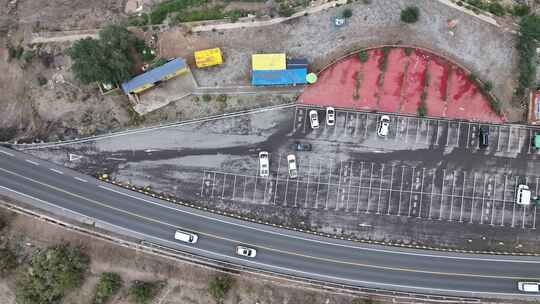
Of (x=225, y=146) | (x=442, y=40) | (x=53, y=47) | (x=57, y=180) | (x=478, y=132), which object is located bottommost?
(x=57, y=180)

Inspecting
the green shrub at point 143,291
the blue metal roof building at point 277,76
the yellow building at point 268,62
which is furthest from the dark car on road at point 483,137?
the green shrub at point 143,291

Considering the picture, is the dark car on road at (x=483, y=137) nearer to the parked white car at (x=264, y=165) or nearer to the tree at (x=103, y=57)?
the parked white car at (x=264, y=165)

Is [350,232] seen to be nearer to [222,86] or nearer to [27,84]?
[222,86]

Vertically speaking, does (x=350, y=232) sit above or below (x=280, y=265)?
above

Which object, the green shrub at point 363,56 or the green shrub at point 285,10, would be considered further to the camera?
the green shrub at point 285,10

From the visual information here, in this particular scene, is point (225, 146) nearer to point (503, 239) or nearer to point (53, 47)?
point (53, 47)

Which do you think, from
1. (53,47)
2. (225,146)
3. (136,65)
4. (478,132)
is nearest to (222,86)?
(225,146)

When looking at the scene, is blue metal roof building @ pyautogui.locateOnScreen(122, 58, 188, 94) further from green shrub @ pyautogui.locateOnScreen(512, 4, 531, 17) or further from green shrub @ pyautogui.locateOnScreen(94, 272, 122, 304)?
green shrub @ pyautogui.locateOnScreen(512, 4, 531, 17)
